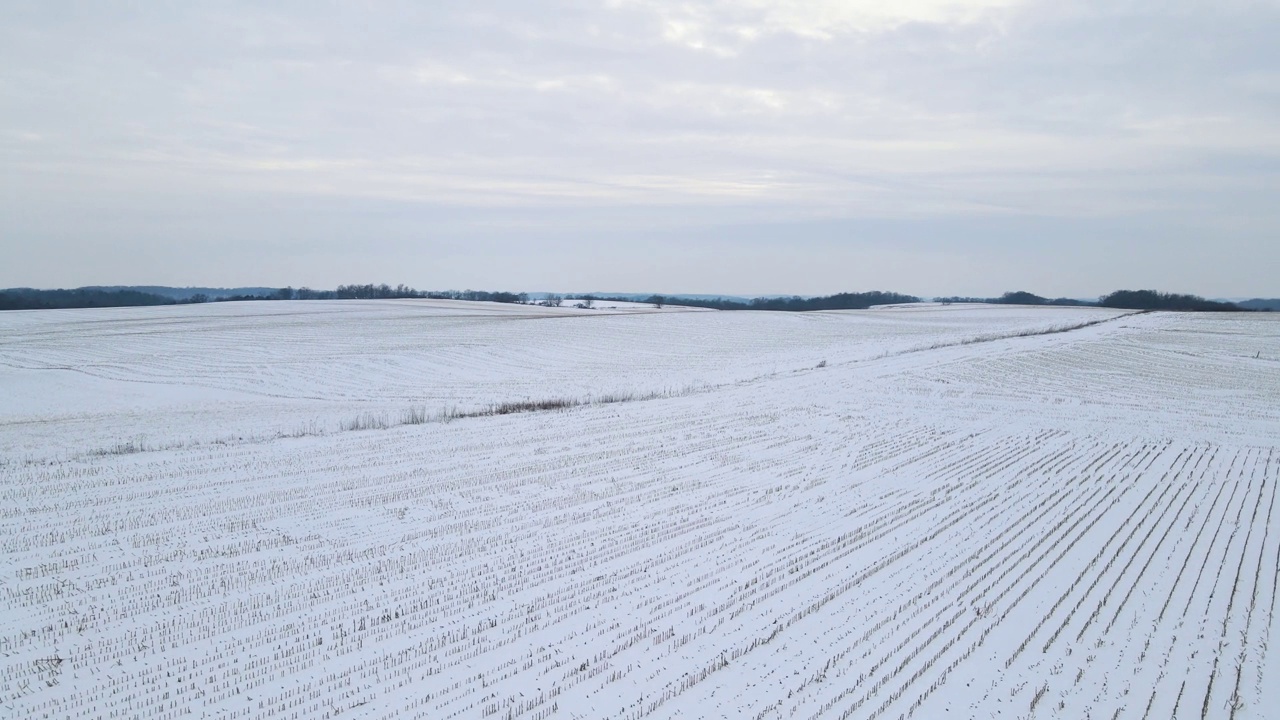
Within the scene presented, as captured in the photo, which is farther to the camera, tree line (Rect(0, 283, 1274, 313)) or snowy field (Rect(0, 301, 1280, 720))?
tree line (Rect(0, 283, 1274, 313))

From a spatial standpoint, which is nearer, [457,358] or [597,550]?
[597,550]

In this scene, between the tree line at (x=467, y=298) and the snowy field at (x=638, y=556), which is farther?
the tree line at (x=467, y=298)

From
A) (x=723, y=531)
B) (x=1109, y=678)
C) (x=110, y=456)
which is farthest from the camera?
(x=110, y=456)

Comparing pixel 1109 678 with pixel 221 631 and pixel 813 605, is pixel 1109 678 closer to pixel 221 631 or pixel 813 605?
pixel 813 605

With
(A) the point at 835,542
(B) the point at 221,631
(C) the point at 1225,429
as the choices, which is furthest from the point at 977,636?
(C) the point at 1225,429

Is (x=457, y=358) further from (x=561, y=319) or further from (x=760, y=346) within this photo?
(x=561, y=319)

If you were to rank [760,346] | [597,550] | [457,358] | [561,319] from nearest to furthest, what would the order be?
[597,550] < [457,358] < [760,346] < [561,319]

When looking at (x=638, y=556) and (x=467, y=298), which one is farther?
(x=467, y=298)
